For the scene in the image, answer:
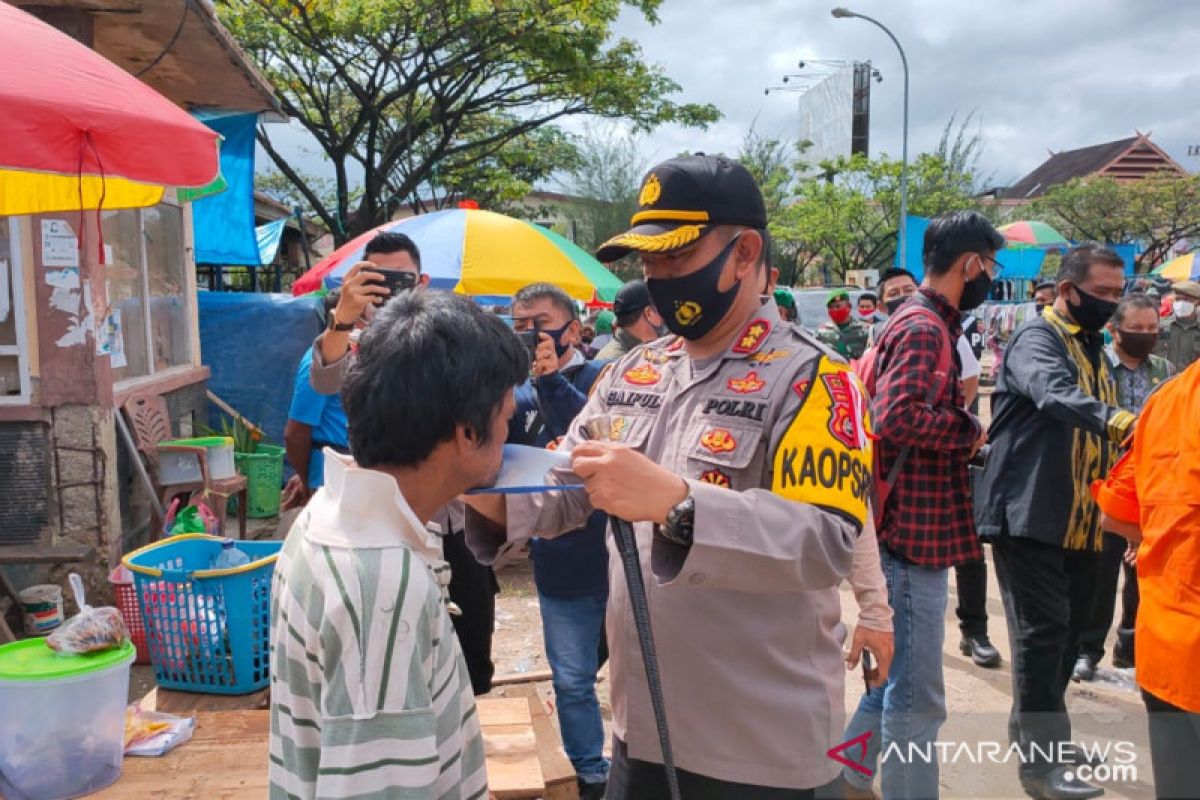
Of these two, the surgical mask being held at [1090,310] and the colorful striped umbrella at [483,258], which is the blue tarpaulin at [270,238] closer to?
the colorful striped umbrella at [483,258]

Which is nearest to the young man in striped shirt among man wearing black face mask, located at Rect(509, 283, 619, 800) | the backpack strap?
man wearing black face mask, located at Rect(509, 283, 619, 800)

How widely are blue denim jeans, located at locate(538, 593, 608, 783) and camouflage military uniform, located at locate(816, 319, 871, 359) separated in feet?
24.6

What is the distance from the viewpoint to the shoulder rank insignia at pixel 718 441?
1745mm

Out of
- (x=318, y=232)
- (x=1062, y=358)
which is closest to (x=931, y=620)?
(x=1062, y=358)

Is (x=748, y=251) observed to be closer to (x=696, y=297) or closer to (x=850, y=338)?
(x=696, y=297)

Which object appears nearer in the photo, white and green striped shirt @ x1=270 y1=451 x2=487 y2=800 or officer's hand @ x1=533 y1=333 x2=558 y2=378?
white and green striped shirt @ x1=270 y1=451 x2=487 y2=800

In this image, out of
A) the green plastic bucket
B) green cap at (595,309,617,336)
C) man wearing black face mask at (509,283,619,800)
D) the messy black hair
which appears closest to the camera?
the messy black hair

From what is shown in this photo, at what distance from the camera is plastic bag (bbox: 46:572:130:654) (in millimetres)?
2391

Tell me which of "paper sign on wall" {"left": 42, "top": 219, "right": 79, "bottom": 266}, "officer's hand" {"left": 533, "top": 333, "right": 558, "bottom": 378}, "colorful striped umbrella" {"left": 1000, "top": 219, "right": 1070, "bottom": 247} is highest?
A: "colorful striped umbrella" {"left": 1000, "top": 219, "right": 1070, "bottom": 247}

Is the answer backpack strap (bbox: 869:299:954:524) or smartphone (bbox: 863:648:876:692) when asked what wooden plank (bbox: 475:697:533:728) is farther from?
backpack strap (bbox: 869:299:954:524)

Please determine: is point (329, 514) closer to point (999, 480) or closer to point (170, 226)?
point (999, 480)

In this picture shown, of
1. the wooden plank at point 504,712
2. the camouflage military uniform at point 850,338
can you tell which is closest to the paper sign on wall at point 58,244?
the wooden plank at point 504,712

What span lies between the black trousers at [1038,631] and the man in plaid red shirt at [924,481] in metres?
0.51

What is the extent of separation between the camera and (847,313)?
1062 cm
